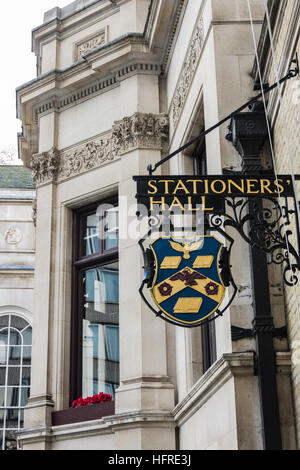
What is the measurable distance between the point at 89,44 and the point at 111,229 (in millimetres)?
4155

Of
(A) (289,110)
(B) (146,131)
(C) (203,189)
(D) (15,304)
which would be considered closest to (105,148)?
(B) (146,131)

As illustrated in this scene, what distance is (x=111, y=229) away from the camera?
15102mm

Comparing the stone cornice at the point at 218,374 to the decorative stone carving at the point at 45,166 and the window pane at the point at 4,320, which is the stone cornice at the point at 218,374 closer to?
the decorative stone carving at the point at 45,166

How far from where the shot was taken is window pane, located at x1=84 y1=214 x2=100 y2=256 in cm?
1536

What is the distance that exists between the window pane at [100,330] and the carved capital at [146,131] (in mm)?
2220

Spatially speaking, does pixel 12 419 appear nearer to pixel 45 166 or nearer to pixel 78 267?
pixel 78 267

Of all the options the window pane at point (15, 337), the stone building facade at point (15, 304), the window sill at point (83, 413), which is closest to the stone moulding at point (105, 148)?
the window sill at point (83, 413)

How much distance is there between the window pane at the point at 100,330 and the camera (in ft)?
47.3

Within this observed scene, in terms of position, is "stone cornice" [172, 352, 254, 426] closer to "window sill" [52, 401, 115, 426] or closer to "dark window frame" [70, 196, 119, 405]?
"window sill" [52, 401, 115, 426]

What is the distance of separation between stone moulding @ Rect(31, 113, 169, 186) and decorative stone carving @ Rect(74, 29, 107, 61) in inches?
85.8

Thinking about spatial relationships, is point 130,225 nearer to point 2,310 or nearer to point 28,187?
point 2,310

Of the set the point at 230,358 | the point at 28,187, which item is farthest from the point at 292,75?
the point at 28,187

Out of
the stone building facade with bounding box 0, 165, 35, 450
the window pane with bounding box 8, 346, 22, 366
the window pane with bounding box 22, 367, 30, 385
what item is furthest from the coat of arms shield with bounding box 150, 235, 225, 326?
the window pane with bounding box 8, 346, 22, 366

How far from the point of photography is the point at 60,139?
16.3m
